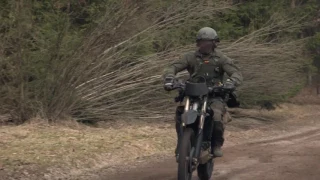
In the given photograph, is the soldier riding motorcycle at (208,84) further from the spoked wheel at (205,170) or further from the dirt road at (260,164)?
the dirt road at (260,164)

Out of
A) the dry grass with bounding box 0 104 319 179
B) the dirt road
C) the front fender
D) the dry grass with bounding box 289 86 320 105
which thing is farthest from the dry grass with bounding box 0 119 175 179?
the dry grass with bounding box 289 86 320 105

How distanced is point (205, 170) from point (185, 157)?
3.19ft

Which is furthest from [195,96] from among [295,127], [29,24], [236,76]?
[295,127]

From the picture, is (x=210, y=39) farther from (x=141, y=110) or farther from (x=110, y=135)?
(x=141, y=110)

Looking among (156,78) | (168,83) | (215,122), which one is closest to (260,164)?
(215,122)

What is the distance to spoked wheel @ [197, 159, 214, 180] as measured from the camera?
7621 millimetres

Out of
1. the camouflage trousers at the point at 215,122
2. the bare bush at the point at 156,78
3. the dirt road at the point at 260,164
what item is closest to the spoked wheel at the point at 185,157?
the camouflage trousers at the point at 215,122

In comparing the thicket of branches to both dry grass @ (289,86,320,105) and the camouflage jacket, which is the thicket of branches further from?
dry grass @ (289,86,320,105)

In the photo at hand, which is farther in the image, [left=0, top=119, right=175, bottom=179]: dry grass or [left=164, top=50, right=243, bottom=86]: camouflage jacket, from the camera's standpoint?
[left=0, top=119, right=175, bottom=179]: dry grass

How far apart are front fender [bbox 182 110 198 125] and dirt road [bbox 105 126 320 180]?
155 centimetres

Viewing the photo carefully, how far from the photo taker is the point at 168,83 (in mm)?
7270

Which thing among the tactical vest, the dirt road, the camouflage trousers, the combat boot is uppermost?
the tactical vest

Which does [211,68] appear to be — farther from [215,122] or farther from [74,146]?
[74,146]

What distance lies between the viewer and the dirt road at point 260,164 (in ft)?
27.5
